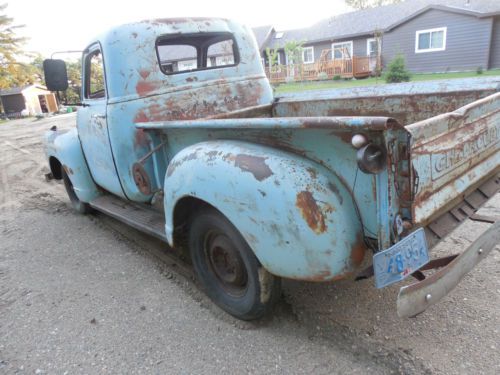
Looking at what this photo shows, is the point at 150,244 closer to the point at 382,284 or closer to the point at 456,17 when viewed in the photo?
the point at 382,284

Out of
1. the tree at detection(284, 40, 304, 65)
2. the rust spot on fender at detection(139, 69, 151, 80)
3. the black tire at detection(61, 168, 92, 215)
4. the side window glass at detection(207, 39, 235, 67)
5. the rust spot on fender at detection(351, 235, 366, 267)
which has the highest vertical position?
the tree at detection(284, 40, 304, 65)

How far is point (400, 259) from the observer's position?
1793 mm

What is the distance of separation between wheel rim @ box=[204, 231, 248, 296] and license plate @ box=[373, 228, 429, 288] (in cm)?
101

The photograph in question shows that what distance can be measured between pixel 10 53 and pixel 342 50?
2868cm

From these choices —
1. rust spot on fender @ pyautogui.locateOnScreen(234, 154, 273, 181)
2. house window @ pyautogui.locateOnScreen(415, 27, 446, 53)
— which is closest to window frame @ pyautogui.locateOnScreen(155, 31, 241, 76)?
rust spot on fender @ pyautogui.locateOnScreen(234, 154, 273, 181)

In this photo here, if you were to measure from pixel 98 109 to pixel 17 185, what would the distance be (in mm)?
4722

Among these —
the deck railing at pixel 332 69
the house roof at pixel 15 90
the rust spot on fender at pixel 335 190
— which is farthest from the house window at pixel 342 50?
the house roof at pixel 15 90

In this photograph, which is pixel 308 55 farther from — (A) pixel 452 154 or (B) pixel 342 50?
(A) pixel 452 154

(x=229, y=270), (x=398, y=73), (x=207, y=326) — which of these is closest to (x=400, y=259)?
(x=229, y=270)

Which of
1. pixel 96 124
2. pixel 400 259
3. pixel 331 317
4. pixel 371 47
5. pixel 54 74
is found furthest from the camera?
pixel 371 47

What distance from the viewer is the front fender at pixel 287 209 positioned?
1.92m

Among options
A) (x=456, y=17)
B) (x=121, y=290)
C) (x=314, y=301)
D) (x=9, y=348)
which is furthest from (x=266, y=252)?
(x=456, y=17)

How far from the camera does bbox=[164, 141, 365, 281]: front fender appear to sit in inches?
75.8

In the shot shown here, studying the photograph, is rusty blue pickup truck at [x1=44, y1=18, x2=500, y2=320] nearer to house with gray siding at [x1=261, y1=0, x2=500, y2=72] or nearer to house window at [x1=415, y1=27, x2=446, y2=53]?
house with gray siding at [x1=261, y1=0, x2=500, y2=72]
